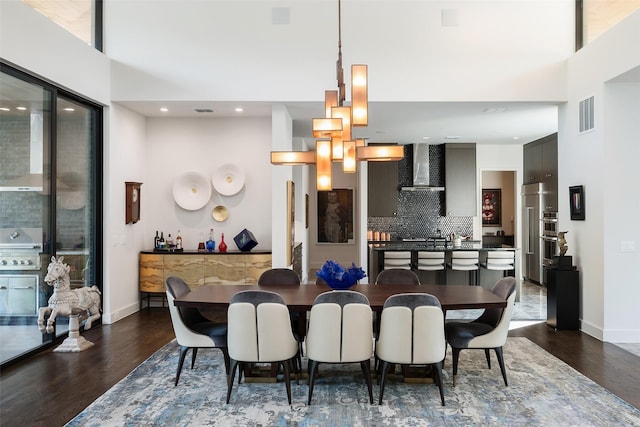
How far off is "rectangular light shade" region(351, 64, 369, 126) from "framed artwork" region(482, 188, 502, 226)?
8.03 metres

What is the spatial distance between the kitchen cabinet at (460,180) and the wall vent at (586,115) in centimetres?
395

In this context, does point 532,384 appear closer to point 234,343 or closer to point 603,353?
point 603,353

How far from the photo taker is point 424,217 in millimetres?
9906

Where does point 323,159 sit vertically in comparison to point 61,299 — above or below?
above

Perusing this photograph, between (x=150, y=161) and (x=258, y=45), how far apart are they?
2.38 metres

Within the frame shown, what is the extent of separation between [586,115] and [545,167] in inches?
127

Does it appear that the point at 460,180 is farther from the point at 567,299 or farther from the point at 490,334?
the point at 490,334

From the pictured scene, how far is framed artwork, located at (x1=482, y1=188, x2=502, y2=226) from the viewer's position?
11.1 metres

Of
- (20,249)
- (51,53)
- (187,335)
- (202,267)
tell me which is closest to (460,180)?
(202,267)

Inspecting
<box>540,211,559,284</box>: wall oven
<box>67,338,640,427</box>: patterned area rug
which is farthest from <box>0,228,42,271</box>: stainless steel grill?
<box>540,211,559,284</box>: wall oven

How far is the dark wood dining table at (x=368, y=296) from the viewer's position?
3623 millimetres

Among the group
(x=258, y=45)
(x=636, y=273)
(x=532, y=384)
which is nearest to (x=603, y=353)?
(x=636, y=273)

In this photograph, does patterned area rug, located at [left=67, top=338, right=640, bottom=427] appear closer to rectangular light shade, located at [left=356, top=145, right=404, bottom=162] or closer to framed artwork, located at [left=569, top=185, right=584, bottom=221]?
rectangular light shade, located at [left=356, top=145, right=404, bottom=162]

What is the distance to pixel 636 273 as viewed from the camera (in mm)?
5211
